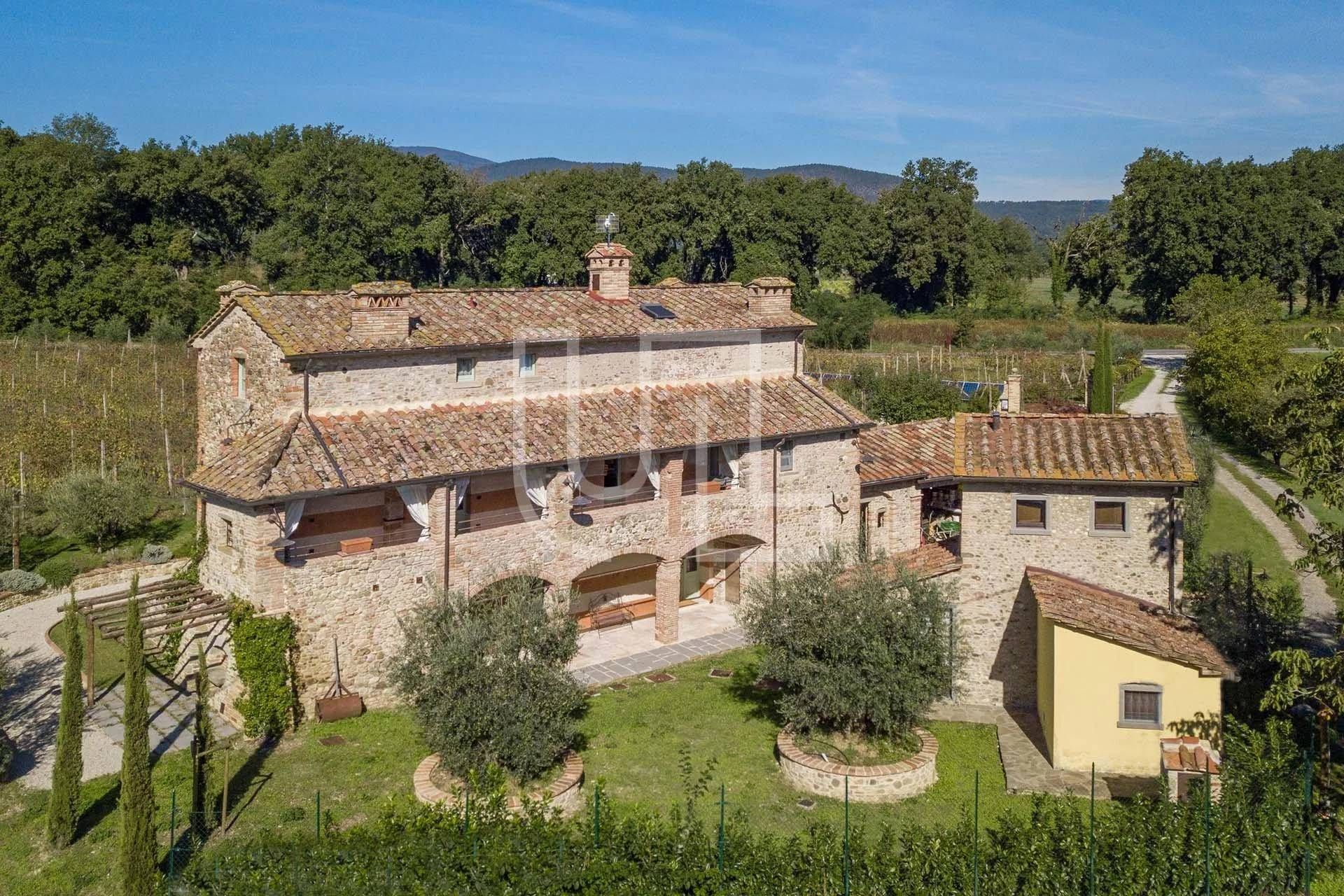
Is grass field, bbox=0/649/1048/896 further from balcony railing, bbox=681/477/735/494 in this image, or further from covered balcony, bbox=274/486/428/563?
balcony railing, bbox=681/477/735/494

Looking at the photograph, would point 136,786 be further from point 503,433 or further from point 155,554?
point 155,554

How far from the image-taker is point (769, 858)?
12141mm

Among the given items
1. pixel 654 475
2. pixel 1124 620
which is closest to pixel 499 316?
pixel 654 475

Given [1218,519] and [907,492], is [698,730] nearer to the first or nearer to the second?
[907,492]

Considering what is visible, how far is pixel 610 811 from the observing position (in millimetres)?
13156

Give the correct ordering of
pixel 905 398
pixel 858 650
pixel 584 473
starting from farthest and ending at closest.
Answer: pixel 905 398, pixel 584 473, pixel 858 650

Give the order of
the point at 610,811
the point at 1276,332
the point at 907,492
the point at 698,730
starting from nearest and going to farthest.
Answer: the point at 610,811
the point at 698,730
the point at 907,492
the point at 1276,332

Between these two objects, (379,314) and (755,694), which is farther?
(755,694)

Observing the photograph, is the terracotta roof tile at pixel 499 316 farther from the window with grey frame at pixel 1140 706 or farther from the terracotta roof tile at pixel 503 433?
the window with grey frame at pixel 1140 706

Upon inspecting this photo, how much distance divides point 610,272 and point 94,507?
46.2ft

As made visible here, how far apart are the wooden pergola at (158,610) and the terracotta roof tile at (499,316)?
4.16 m

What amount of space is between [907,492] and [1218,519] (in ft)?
33.4

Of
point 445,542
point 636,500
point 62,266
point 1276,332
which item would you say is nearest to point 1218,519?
point 1276,332

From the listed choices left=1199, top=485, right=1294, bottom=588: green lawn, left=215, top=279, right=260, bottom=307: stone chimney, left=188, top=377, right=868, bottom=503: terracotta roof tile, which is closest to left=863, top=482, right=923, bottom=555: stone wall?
left=188, top=377, right=868, bottom=503: terracotta roof tile
